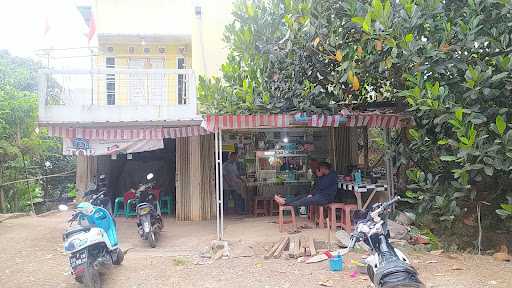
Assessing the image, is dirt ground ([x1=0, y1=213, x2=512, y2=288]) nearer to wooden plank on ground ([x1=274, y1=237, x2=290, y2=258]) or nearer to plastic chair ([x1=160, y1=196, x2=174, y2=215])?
wooden plank on ground ([x1=274, y1=237, x2=290, y2=258])

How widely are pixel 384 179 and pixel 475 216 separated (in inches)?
85.5

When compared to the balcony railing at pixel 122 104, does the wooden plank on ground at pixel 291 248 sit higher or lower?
lower

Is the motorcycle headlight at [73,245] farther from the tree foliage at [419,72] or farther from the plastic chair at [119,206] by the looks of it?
the plastic chair at [119,206]

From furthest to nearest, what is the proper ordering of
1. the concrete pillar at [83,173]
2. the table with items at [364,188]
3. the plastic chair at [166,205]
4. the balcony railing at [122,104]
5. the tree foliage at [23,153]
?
the tree foliage at [23,153]
the plastic chair at [166,205]
the concrete pillar at [83,173]
the balcony railing at [122,104]
the table with items at [364,188]

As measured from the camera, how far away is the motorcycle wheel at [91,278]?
15.2 ft

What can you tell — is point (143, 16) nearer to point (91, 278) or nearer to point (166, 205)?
point (166, 205)

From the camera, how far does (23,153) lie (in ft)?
37.5

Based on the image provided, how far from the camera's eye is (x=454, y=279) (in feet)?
16.0

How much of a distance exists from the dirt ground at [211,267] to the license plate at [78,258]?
0.70 metres

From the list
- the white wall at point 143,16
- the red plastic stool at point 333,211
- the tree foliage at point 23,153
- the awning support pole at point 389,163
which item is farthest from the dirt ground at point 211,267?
the white wall at point 143,16

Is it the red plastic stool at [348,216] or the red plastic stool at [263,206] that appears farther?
the red plastic stool at [263,206]

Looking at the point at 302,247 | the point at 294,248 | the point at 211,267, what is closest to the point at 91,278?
the point at 211,267

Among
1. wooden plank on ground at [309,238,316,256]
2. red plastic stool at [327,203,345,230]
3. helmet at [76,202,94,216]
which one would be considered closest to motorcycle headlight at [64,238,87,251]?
helmet at [76,202,94,216]

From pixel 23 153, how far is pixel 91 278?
8244 millimetres
